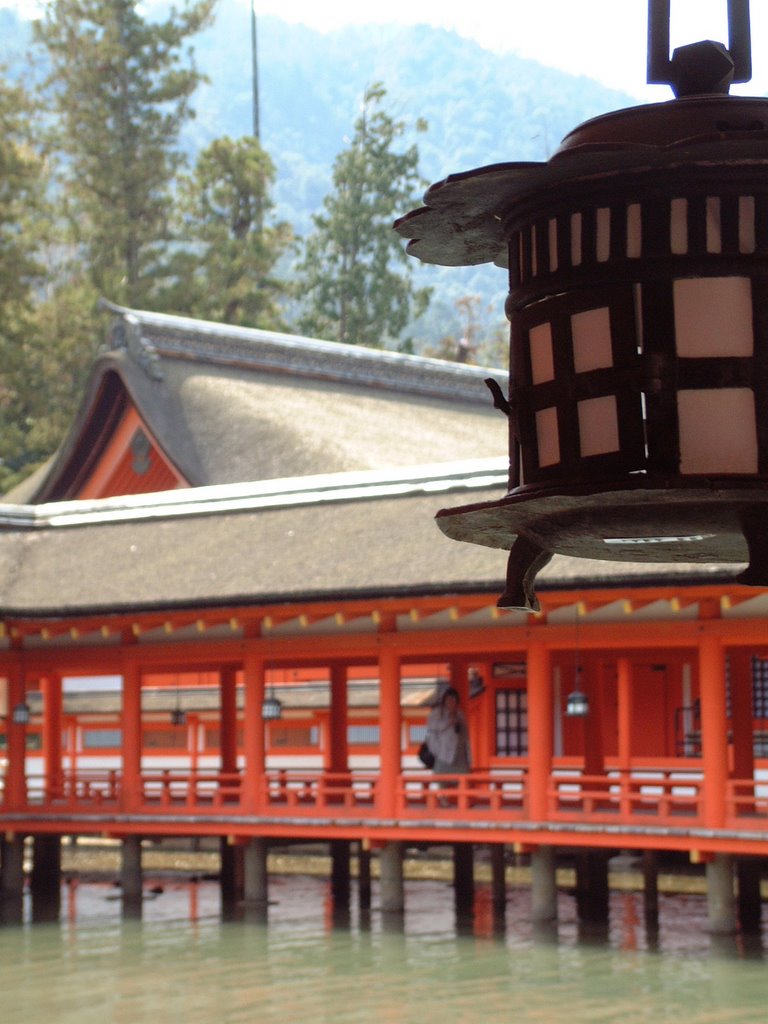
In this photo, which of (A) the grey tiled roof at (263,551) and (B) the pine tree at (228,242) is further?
(B) the pine tree at (228,242)

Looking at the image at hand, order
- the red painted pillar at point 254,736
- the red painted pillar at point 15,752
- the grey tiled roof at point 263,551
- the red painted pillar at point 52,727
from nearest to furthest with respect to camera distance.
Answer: the grey tiled roof at point 263,551, the red painted pillar at point 254,736, the red painted pillar at point 15,752, the red painted pillar at point 52,727

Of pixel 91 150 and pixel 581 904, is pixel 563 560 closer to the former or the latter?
pixel 581 904

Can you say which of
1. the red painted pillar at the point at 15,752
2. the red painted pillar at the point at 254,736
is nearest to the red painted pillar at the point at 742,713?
the red painted pillar at the point at 254,736

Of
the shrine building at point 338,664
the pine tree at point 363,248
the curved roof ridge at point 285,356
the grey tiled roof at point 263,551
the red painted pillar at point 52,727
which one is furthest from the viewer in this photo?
the pine tree at point 363,248

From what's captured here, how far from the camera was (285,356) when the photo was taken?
3478 centimetres

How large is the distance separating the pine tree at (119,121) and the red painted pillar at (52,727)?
76.4ft

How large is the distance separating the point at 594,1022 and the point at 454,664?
9.05 metres

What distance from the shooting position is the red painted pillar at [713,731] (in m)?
16.8

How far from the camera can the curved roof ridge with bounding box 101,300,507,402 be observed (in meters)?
32.0

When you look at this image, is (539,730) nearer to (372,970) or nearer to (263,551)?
(372,970)

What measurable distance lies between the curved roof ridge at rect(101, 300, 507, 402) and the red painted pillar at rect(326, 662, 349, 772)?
28.9 ft

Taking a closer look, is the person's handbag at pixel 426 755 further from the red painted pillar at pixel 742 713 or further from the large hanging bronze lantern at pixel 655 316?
the large hanging bronze lantern at pixel 655 316

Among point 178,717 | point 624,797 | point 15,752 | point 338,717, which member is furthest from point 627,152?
point 178,717

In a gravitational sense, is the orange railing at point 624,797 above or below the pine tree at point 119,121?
below
